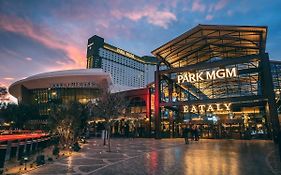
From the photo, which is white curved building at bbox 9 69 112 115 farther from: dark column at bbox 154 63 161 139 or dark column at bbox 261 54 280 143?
dark column at bbox 261 54 280 143

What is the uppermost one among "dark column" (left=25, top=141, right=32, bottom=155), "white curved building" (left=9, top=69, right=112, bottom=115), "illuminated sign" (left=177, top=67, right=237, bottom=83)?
"white curved building" (left=9, top=69, right=112, bottom=115)

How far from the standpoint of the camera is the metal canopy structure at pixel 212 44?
121 feet

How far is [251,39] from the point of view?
37906mm

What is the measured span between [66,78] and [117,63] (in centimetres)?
9964

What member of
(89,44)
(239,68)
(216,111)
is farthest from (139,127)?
(89,44)

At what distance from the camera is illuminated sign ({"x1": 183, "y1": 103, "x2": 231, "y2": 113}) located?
40.0 meters

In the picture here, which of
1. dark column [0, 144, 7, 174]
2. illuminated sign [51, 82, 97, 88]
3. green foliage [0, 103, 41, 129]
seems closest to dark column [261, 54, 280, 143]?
dark column [0, 144, 7, 174]

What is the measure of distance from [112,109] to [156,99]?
2138 cm

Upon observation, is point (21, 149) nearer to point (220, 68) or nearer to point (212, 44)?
point (220, 68)

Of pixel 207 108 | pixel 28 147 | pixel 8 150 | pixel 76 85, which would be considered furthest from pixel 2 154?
pixel 76 85

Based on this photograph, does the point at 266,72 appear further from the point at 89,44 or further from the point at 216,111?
the point at 89,44

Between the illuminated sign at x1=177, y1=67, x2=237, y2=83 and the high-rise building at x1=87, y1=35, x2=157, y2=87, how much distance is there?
117944 mm

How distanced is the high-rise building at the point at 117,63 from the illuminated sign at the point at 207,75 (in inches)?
4643

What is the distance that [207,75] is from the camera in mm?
38812
